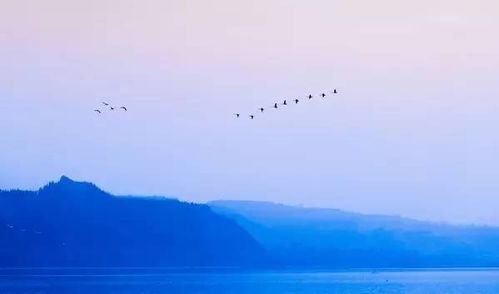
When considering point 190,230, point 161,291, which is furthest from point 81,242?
point 161,291

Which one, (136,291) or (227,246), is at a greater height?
(227,246)

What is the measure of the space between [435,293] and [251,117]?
32.9m

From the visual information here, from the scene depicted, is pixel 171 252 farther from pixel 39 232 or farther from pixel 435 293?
pixel 435 293

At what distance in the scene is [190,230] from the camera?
264 feet

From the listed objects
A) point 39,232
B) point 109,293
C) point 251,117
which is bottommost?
point 251,117

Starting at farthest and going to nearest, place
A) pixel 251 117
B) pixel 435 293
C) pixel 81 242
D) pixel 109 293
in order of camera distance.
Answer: pixel 81 242
pixel 435 293
pixel 109 293
pixel 251 117

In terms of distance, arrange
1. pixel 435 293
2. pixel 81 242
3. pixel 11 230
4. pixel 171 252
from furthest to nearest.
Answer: pixel 171 252 → pixel 81 242 → pixel 11 230 → pixel 435 293

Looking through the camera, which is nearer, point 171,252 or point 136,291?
point 136,291

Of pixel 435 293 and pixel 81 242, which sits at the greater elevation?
pixel 81 242

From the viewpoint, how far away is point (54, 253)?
3556 inches

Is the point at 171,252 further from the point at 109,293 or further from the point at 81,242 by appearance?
the point at 109,293

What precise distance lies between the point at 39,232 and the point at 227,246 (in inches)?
816

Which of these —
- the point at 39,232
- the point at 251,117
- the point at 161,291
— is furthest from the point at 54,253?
the point at 251,117

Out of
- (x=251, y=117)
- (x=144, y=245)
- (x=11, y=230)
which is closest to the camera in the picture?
(x=251, y=117)
